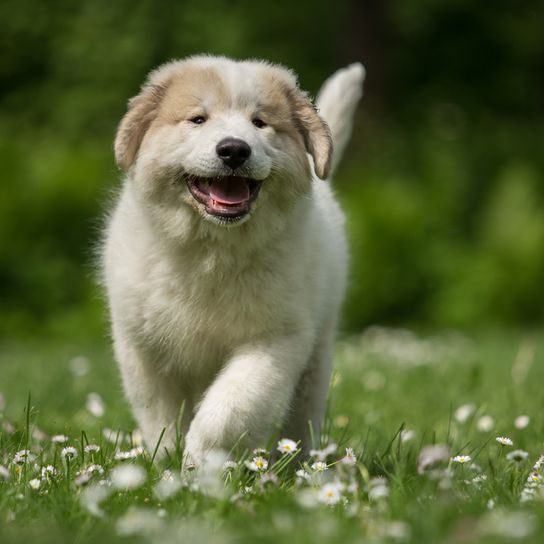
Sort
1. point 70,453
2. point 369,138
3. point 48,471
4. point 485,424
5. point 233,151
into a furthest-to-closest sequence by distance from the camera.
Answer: point 369,138
point 485,424
point 233,151
point 70,453
point 48,471

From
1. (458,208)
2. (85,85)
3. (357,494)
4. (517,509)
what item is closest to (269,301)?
(357,494)

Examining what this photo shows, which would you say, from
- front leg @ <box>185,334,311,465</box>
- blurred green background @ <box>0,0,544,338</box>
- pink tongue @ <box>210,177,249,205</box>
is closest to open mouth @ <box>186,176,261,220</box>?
pink tongue @ <box>210,177,249,205</box>

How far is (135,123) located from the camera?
3828mm

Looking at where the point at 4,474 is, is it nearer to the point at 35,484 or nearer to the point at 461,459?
the point at 35,484

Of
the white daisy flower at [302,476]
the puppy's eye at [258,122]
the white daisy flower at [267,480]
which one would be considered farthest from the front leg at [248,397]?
the puppy's eye at [258,122]

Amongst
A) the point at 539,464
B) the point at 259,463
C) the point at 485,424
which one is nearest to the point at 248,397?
the point at 259,463

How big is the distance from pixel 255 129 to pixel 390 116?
52.3 feet

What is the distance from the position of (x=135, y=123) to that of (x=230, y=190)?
480mm

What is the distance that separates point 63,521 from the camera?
8.04 ft

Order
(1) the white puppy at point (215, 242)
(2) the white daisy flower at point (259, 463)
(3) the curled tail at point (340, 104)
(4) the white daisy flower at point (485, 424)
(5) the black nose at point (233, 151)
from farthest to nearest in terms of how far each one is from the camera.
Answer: (3) the curled tail at point (340, 104), (4) the white daisy flower at point (485, 424), (1) the white puppy at point (215, 242), (5) the black nose at point (233, 151), (2) the white daisy flower at point (259, 463)

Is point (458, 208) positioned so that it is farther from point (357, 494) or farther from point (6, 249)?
point (357, 494)

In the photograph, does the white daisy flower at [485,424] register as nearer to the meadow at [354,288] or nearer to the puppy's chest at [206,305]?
the meadow at [354,288]

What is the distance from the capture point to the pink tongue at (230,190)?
363 cm

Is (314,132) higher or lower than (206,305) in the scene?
higher
